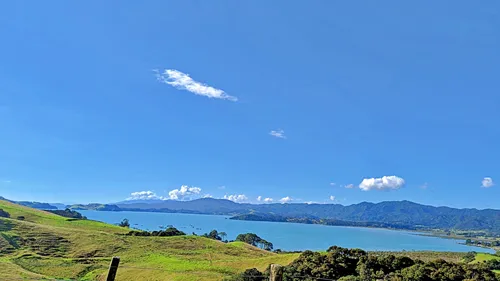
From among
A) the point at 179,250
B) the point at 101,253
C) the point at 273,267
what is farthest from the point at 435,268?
the point at 101,253

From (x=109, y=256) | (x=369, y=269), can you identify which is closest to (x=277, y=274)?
(x=369, y=269)

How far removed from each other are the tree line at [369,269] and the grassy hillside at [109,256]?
714 centimetres

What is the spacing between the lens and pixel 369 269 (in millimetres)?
33250

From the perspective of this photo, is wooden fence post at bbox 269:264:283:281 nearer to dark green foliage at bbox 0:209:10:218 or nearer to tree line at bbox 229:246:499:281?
tree line at bbox 229:246:499:281

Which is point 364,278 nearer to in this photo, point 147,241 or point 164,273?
point 164,273

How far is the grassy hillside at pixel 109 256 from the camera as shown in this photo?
39.4 metres

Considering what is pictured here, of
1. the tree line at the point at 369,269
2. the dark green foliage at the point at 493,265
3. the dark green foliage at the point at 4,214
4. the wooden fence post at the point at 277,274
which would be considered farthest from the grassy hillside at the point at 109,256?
the wooden fence post at the point at 277,274

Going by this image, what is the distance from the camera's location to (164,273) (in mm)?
39656

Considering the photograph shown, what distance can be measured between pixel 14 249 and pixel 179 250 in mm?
21832

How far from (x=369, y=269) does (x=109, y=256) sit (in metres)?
36.2

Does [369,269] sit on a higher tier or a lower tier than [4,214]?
lower

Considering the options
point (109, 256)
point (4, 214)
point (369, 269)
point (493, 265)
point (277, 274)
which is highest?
point (277, 274)

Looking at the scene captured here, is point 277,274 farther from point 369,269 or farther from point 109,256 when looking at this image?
point 109,256

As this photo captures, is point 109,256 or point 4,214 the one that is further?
point 4,214
